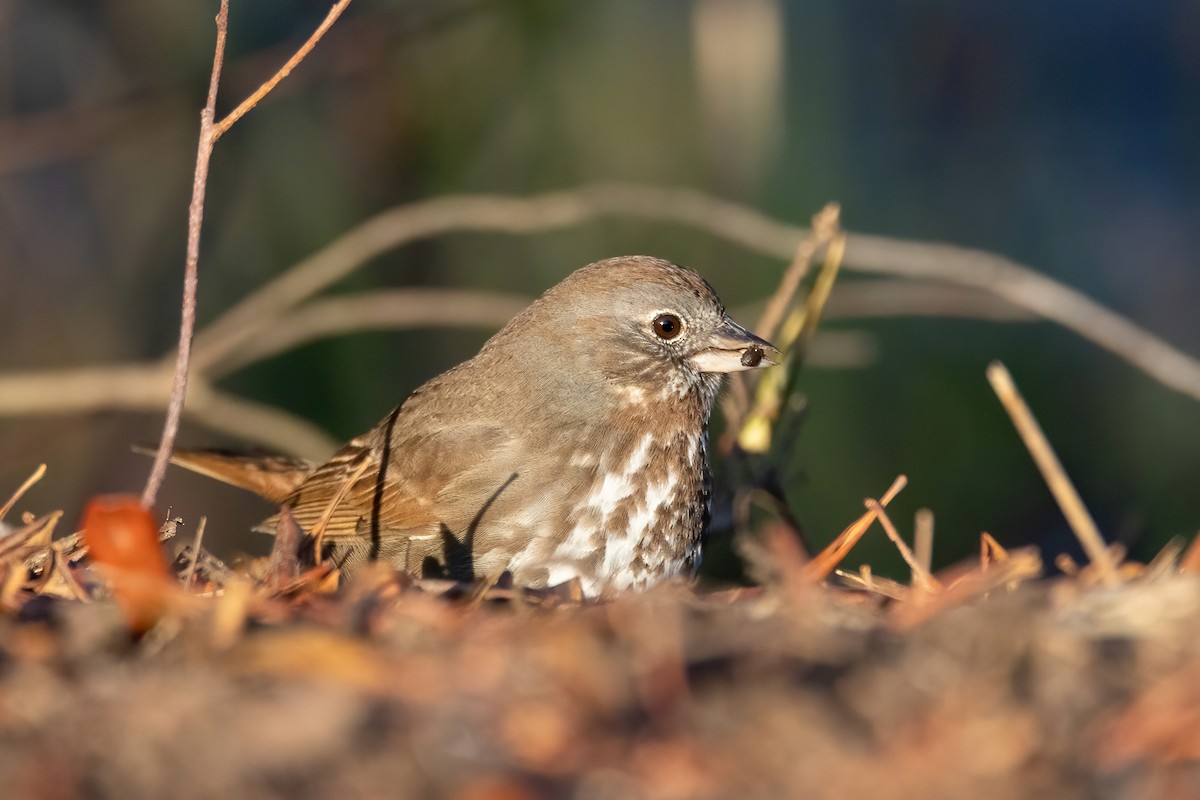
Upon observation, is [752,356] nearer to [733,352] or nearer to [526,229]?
[733,352]

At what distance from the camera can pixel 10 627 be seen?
2004mm

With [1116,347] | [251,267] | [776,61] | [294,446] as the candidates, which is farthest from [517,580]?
[251,267]

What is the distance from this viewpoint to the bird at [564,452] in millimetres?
3340

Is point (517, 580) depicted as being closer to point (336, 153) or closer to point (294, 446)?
point (294, 446)

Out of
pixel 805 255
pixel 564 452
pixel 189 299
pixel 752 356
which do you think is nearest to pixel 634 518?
pixel 564 452

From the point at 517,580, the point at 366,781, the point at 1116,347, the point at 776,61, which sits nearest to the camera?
the point at 366,781

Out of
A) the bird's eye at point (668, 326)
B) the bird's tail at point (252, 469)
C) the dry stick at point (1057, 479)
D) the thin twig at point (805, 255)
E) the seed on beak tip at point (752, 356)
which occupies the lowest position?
the bird's tail at point (252, 469)

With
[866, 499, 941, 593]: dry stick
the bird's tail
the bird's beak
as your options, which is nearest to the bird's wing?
the bird's tail

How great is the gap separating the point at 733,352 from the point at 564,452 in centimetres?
55

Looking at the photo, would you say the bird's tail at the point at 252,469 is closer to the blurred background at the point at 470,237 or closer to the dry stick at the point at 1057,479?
the blurred background at the point at 470,237

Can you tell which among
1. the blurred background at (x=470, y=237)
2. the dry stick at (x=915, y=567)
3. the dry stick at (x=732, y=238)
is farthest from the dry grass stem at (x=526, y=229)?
the dry stick at (x=915, y=567)

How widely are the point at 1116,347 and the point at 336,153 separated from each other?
3992mm

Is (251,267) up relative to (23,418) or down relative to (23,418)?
up

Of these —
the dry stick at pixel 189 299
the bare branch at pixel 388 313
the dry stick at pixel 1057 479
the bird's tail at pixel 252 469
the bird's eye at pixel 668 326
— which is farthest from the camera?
the bare branch at pixel 388 313
